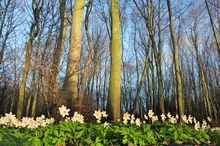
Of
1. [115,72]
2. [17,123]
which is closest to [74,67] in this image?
[115,72]

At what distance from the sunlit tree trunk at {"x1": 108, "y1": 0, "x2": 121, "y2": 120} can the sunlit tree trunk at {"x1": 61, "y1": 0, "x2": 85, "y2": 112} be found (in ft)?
3.63

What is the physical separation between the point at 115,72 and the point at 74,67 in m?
1.32

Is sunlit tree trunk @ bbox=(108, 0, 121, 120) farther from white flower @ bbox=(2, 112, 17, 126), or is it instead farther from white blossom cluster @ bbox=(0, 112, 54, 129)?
white flower @ bbox=(2, 112, 17, 126)

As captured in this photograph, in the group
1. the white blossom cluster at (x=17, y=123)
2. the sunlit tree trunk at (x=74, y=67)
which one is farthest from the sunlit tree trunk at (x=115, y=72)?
the white blossom cluster at (x=17, y=123)

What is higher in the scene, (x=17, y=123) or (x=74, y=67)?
(x=74, y=67)

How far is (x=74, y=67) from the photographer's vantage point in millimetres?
7965

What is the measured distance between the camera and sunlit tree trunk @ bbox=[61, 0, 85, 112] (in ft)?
25.6

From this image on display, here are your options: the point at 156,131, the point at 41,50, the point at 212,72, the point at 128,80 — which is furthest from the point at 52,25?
the point at 212,72

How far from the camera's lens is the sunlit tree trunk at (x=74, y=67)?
307 inches

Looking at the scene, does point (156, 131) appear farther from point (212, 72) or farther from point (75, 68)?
point (212, 72)

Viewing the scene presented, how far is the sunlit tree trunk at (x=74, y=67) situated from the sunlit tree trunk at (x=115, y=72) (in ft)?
3.63

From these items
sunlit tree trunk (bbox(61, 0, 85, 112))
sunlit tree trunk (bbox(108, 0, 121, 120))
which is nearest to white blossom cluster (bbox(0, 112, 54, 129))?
sunlit tree trunk (bbox(108, 0, 121, 120))

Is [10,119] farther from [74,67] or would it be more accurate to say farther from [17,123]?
[74,67]

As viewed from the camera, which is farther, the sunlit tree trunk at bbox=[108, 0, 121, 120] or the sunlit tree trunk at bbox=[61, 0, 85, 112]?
the sunlit tree trunk at bbox=[61, 0, 85, 112]
